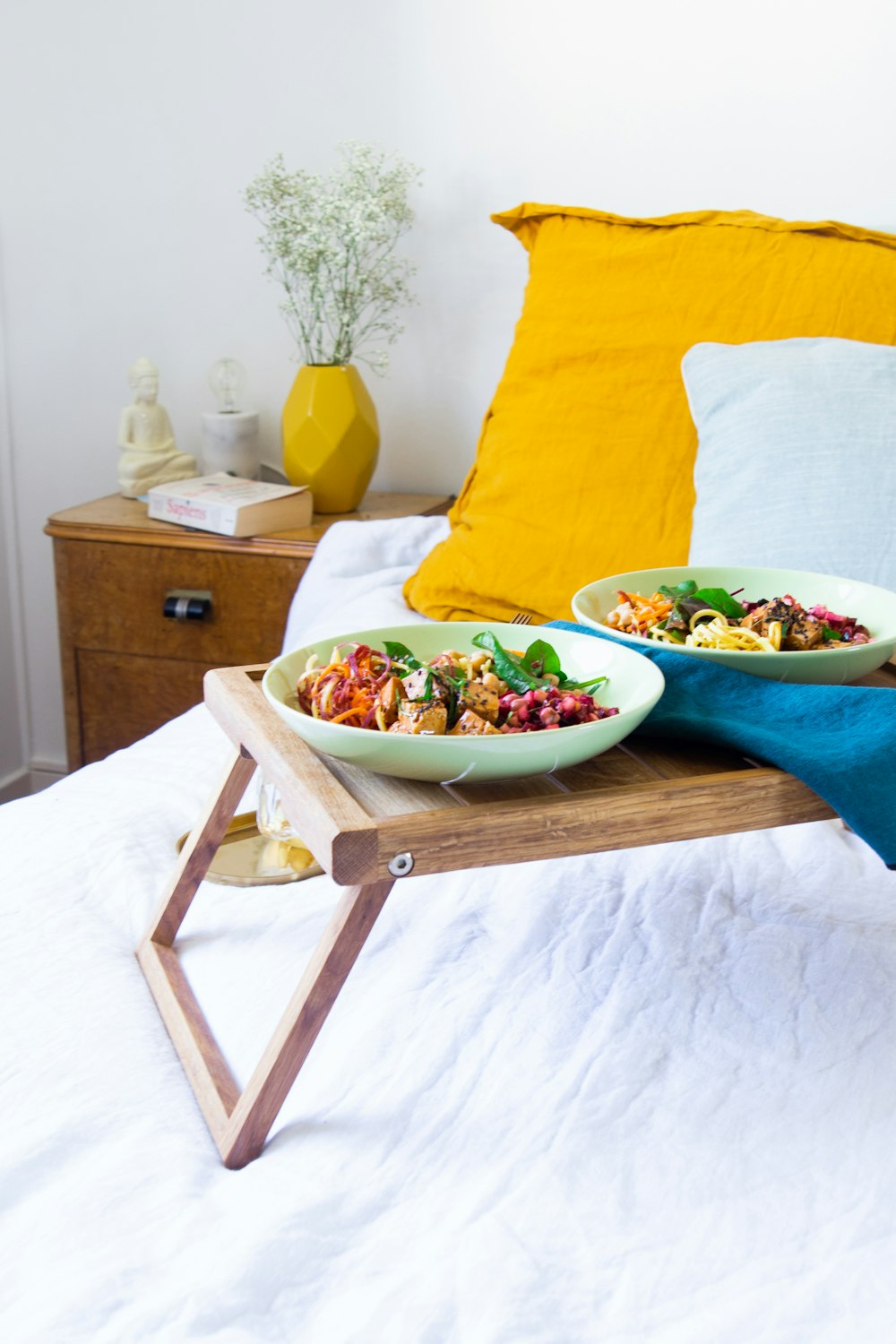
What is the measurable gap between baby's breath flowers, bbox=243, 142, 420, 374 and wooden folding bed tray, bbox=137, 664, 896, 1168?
133 centimetres

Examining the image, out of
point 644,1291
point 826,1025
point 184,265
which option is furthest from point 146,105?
point 644,1291

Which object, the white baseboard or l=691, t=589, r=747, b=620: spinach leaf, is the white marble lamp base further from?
l=691, t=589, r=747, b=620: spinach leaf

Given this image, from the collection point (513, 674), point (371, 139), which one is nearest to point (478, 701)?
point (513, 674)

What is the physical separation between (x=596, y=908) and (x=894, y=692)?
10.9 inches

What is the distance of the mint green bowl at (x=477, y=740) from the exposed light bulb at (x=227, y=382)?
1.40 meters

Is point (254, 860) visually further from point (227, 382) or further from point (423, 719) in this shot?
point (227, 382)

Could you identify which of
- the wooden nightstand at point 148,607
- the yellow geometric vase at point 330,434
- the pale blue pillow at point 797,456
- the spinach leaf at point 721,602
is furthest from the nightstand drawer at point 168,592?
the spinach leaf at point 721,602

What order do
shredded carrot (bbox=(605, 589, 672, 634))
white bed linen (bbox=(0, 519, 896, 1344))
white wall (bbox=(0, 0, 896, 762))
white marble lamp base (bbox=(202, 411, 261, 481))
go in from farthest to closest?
white marble lamp base (bbox=(202, 411, 261, 481)) → white wall (bbox=(0, 0, 896, 762)) → shredded carrot (bbox=(605, 589, 672, 634)) → white bed linen (bbox=(0, 519, 896, 1344))

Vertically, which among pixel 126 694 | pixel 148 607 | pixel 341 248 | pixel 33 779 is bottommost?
pixel 33 779

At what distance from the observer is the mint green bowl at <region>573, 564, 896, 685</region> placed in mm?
884

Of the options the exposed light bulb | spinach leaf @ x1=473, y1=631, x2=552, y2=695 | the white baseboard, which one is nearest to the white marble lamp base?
the exposed light bulb

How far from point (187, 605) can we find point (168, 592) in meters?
0.05

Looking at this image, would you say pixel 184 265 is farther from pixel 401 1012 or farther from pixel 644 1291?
pixel 644 1291

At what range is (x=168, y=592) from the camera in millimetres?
1946
